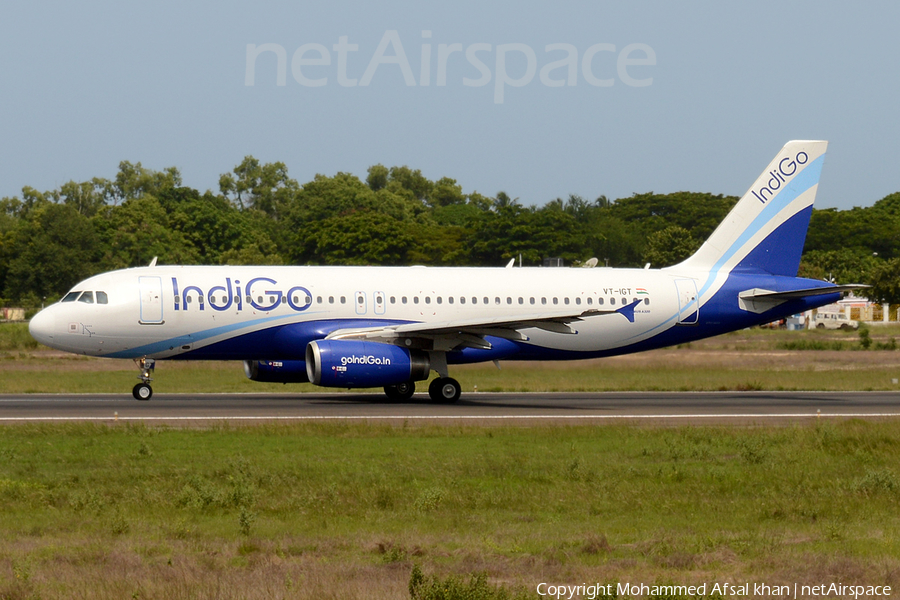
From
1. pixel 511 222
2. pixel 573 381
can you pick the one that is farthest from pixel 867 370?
pixel 511 222

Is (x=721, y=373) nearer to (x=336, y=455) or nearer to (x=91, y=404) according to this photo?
(x=91, y=404)

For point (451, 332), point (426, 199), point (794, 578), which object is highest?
point (426, 199)

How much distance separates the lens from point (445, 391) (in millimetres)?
31172

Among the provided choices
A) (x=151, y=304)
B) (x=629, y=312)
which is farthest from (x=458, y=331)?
(x=151, y=304)

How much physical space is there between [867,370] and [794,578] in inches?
1487

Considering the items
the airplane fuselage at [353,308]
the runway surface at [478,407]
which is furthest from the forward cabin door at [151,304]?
the runway surface at [478,407]

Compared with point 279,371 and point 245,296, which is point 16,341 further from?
point 245,296

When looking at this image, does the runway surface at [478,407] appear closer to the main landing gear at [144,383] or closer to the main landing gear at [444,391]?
the main landing gear at [144,383]

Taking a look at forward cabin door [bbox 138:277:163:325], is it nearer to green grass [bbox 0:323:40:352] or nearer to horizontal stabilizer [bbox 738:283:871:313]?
horizontal stabilizer [bbox 738:283:871:313]

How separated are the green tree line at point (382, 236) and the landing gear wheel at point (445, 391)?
154 ft

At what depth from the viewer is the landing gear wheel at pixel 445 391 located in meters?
31.1

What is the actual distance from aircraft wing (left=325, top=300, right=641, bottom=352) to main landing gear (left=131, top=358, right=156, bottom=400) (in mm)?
5139

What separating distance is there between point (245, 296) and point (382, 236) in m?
71.7

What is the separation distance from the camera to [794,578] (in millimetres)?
9820
